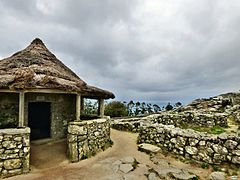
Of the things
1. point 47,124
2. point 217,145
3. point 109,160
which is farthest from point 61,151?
point 217,145

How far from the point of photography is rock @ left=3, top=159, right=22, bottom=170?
6352 mm

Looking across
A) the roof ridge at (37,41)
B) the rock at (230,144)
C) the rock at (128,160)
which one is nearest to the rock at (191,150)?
the rock at (230,144)

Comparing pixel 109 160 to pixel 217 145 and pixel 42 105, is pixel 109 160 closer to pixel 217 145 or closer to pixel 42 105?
pixel 217 145

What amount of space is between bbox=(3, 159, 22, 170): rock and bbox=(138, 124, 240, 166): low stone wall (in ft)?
17.9

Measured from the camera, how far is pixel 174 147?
26.2 ft

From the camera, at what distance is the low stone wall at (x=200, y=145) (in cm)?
655

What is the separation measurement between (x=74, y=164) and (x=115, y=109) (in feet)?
46.5

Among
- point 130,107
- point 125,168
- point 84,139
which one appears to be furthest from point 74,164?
point 130,107

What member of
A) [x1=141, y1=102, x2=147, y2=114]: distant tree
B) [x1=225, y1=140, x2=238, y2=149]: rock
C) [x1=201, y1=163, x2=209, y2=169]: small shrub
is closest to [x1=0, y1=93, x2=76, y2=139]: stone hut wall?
[x1=201, y1=163, x2=209, y2=169]: small shrub

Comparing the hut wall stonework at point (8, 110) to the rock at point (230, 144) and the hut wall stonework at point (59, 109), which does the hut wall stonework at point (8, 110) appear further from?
the rock at point (230, 144)

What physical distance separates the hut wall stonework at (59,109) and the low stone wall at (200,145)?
4.48 metres

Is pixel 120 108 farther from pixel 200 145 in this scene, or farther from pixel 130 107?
pixel 200 145

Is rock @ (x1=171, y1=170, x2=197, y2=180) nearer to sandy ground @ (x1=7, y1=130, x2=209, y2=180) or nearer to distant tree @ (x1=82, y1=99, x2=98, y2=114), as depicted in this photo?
sandy ground @ (x1=7, y1=130, x2=209, y2=180)

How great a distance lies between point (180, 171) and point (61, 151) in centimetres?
475
